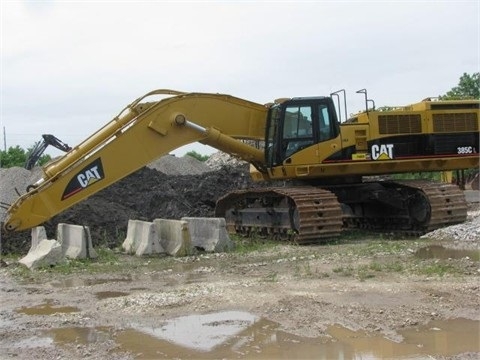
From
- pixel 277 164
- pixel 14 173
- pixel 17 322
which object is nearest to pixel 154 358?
pixel 17 322

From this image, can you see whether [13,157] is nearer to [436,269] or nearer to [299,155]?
[299,155]

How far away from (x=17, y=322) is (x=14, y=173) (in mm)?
16605

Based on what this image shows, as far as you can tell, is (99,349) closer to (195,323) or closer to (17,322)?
(195,323)

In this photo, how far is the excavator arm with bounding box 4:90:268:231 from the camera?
11.2m

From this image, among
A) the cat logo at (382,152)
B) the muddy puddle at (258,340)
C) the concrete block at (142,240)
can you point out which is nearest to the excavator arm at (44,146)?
the concrete block at (142,240)

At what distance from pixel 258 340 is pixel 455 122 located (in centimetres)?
979

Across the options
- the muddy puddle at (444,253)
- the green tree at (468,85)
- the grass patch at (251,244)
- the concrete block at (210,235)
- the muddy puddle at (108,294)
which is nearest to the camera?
the muddy puddle at (108,294)

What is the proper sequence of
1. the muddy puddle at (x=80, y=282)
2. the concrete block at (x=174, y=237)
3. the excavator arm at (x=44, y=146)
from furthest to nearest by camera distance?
1. the excavator arm at (x=44, y=146)
2. the concrete block at (x=174, y=237)
3. the muddy puddle at (x=80, y=282)

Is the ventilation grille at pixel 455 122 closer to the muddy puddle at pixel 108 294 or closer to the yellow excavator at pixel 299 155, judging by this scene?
the yellow excavator at pixel 299 155

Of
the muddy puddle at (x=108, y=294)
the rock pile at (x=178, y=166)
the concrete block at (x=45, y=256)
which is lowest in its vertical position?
the muddy puddle at (x=108, y=294)

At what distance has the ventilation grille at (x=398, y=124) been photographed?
43.7 feet

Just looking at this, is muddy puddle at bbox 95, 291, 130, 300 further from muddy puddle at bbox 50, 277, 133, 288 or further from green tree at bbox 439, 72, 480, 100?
green tree at bbox 439, 72, 480, 100

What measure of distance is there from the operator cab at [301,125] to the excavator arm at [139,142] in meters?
0.65

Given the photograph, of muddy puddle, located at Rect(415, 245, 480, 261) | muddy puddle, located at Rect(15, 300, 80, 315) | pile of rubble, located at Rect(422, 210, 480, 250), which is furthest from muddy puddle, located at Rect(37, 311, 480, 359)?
pile of rubble, located at Rect(422, 210, 480, 250)
